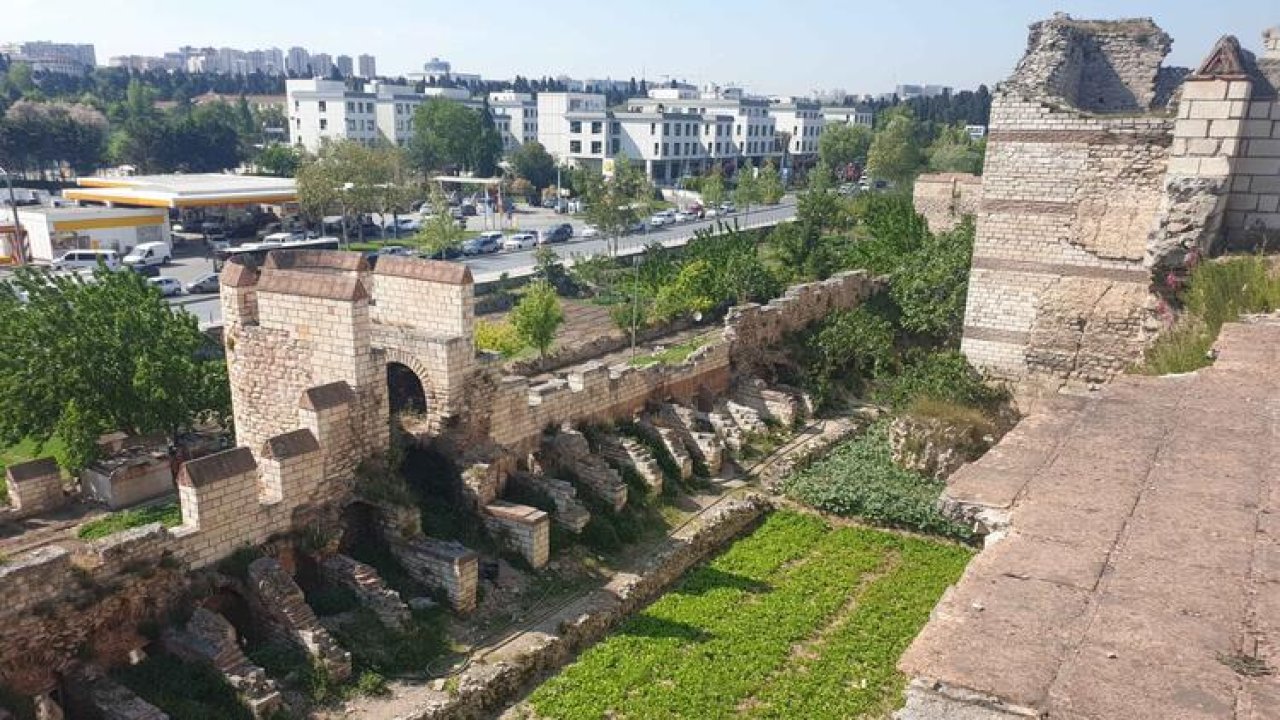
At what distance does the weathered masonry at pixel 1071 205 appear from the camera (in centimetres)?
1599

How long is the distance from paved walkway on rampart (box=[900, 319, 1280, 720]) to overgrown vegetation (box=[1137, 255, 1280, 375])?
2.78m

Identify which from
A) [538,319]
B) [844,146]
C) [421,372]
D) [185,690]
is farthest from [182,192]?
[844,146]

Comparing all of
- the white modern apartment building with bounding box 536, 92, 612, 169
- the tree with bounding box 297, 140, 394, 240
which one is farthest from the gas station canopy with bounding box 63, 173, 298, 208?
the white modern apartment building with bounding box 536, 92, 612, 169

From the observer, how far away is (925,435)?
17641mm

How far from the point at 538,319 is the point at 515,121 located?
3090 inches

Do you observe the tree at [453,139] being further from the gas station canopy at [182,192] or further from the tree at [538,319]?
the tree at [538,319]

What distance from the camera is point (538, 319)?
23.7 metres

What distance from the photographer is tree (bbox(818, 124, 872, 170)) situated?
278 feet

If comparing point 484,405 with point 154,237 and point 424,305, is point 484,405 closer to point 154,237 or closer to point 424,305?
point 424,305

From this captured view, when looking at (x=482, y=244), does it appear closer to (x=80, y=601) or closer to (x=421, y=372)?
(x=421, y=372)

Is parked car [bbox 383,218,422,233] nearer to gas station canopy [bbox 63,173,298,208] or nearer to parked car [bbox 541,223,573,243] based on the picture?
gas station canopy [bbox 63,173,298,208]

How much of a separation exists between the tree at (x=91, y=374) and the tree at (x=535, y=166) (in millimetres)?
57265

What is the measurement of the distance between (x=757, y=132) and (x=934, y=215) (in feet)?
191

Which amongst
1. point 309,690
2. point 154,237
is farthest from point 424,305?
point 154,237
